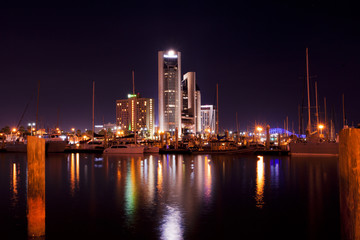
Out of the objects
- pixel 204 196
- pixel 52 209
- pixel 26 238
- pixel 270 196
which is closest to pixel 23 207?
pixel 52 209

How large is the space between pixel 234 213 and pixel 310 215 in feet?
10.6

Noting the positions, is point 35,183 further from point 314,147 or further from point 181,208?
point 314,147

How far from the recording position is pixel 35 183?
10.8 meters

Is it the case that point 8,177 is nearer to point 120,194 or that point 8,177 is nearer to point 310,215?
point 120,194

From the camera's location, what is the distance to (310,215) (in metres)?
14.1

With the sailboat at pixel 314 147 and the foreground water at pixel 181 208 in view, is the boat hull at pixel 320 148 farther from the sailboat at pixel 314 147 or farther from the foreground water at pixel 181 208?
the foreground water at pixel 181 208

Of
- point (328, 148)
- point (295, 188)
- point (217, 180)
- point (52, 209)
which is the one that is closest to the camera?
point (52, 209)

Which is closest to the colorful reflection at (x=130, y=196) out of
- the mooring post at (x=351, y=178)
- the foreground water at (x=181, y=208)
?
the foreground water at (x=181, y=208)

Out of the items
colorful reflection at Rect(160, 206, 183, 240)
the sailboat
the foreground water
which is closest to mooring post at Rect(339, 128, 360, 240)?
the foreground water

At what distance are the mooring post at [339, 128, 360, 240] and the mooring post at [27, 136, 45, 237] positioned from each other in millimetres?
8945

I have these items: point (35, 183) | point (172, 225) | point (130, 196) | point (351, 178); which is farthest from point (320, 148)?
point (35, 183)

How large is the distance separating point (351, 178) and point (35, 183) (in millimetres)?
9279

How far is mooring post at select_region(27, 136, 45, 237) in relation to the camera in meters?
10.7

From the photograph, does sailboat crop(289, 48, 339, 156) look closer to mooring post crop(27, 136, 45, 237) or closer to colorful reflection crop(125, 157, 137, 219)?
colorful reflection crop(125, 157, 137, 219)
